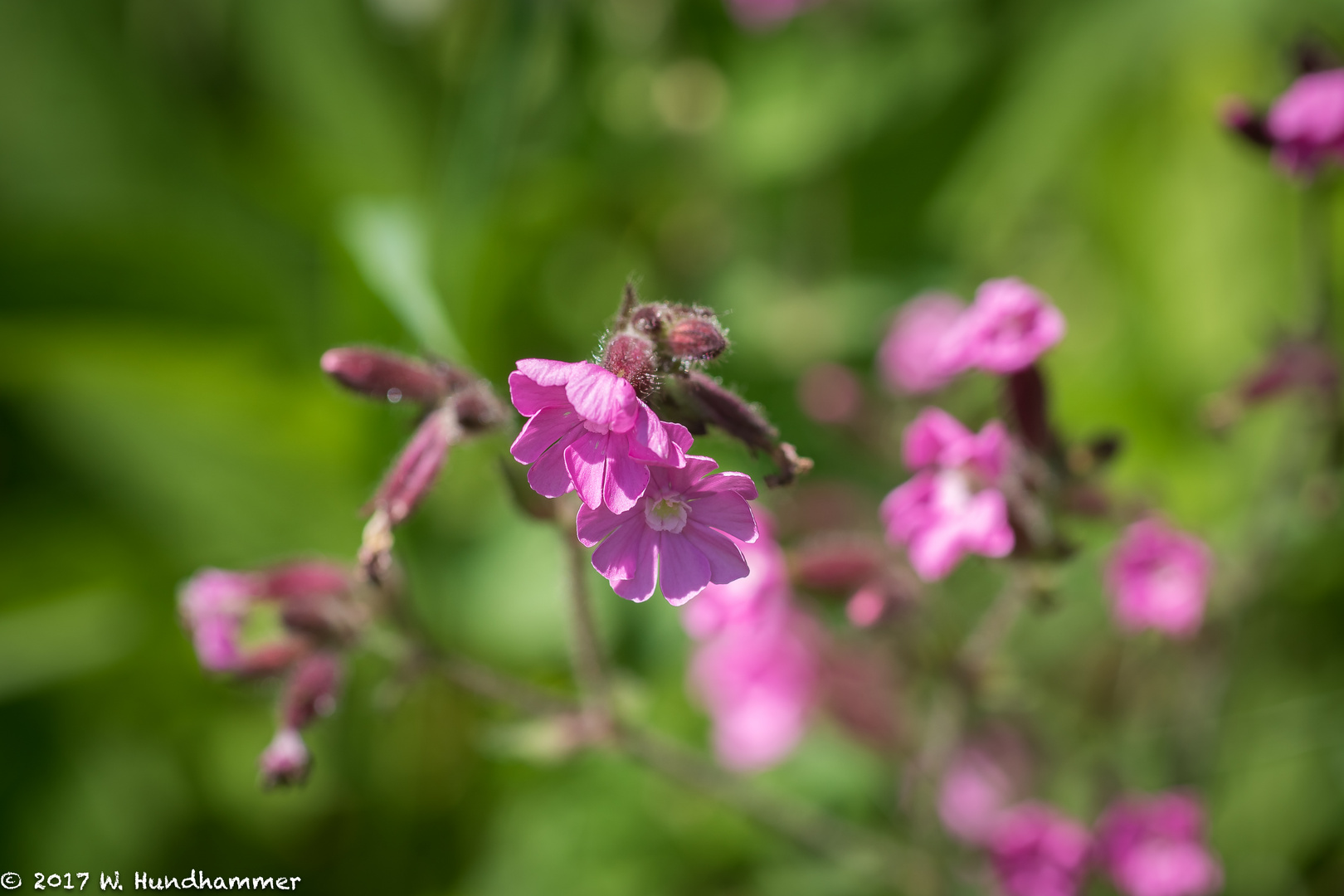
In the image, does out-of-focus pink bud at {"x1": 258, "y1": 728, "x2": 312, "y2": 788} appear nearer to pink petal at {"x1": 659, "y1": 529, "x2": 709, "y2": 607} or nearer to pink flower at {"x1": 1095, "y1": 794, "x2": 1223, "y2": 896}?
pink petal at {"x1": 659, "y1": 529, "x2": 709, "y2": 607}

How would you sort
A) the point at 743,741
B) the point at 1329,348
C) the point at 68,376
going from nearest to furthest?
the point at 1329,348 < the point at 743,741 < the point at 68,376

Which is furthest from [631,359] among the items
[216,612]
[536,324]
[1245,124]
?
[536,324]

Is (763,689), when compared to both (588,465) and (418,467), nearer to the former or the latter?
(418,467)

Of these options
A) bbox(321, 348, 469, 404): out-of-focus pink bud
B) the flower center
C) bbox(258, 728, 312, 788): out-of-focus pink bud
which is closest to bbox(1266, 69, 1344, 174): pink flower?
the flower center

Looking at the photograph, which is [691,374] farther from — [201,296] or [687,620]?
[201,296]

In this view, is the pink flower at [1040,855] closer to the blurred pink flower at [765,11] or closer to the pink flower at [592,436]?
the pink flower at [592,436]

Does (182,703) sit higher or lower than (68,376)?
lower

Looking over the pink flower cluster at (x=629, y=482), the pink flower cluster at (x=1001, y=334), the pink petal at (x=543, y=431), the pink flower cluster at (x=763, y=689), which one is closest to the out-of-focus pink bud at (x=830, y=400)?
the pink flower cluster at (x=763, y=689)

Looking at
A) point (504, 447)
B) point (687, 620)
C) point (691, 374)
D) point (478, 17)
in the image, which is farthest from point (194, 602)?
point (478, 17)
